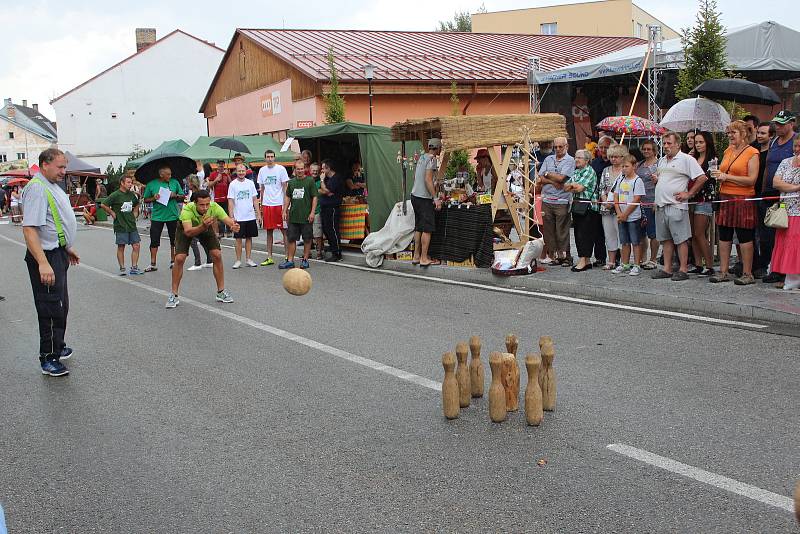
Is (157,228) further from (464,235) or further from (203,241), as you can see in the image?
(464,235)

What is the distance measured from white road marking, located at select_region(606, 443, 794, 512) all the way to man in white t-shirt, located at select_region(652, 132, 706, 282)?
20.1 ft

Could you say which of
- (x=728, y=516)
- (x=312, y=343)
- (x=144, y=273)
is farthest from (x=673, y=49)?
(x=728, y=516)

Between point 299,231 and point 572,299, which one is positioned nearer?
point 572,299

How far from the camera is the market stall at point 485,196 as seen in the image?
12.6m

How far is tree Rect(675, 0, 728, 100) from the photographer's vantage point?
41.9ft

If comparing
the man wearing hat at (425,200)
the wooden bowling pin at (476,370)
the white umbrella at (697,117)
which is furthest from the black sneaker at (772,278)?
the wooden bowling pin at (476,370)

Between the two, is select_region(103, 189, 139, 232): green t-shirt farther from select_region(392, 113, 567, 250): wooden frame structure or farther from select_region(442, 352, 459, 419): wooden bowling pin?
select_region(442, 352, 459, 419): wooden bowling pin

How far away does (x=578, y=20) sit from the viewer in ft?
167

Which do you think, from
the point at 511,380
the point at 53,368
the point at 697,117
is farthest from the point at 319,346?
the point at 697,117

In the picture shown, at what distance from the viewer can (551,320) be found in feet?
29.7

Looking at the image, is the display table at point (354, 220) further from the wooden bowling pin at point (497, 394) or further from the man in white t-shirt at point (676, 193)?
the wooden bowling pin at point (497, 394)

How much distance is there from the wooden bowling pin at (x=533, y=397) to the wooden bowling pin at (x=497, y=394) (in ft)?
0.53

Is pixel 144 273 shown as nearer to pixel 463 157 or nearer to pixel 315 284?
pixel 315 284

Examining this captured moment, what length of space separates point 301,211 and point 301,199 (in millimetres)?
212
